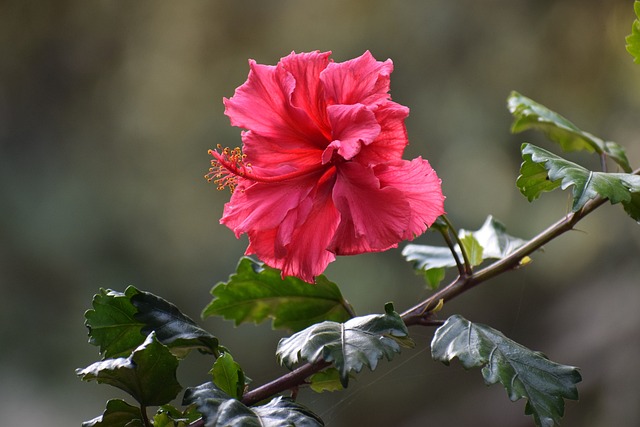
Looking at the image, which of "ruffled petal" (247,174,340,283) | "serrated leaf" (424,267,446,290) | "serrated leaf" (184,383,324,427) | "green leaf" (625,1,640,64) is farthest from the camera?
"serrated leaf" (424,267,446,290)

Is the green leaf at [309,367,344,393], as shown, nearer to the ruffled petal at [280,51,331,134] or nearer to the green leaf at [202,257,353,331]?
the green leaf at [202,257,353,331]

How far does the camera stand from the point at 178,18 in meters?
2.56

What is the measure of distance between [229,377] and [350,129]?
0.23m

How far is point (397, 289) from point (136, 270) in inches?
31.9

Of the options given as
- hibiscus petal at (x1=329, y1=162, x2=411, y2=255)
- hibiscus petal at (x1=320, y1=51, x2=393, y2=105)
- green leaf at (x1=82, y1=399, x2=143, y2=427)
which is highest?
hibiscus petal at (x1=320, y1=51, x2=393, y2=105)

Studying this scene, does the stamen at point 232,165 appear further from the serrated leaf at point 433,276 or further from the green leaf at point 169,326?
the serrated leaf at point 433,276

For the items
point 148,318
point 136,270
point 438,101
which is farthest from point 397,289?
point 148,318

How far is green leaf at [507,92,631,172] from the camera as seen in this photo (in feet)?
2.85

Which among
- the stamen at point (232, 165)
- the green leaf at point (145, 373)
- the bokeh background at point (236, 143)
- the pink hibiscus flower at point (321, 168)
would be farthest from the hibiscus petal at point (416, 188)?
the bokeh background at point (236, 143)

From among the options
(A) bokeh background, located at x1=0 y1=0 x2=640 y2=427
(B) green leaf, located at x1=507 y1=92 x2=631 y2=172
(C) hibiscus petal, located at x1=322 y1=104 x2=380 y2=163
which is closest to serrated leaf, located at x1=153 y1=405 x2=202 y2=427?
(C) hibiscus petal, located at x1=322 y1=104 x2=380 y2=163

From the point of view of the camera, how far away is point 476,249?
862 mm

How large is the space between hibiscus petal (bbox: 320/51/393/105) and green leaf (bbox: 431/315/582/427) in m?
0.21

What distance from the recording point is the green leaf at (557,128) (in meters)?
0.87

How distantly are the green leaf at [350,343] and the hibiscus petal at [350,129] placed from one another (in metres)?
0.13
